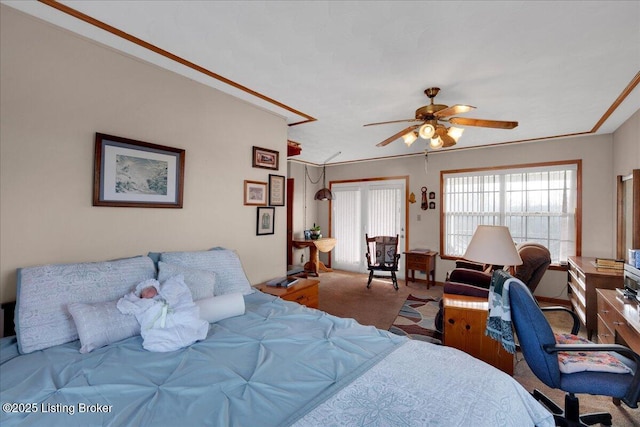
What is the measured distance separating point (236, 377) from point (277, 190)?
231 centimetres

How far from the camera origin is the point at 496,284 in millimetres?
1883

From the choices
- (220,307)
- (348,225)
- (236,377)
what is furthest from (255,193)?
(348,225)

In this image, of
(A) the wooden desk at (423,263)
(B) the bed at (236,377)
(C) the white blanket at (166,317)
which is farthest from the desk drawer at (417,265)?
(C) the white blanket at (166,317)

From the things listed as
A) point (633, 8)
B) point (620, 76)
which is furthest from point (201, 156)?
point (620, 76)

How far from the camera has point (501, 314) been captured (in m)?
1.80

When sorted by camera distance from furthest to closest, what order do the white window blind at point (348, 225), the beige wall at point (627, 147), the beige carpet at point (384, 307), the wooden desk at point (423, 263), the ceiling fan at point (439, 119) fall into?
the white window blind at point (348, 225) → the wooden desk at point (423, 263) → the beige wall at point (627, 147) → the ceiling fan at point (439, 119) → the beige carpet at point (384, 307)

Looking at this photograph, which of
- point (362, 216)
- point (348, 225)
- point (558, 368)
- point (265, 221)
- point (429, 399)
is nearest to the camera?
point (429, 399)

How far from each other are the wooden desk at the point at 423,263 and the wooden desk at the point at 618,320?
272 cm

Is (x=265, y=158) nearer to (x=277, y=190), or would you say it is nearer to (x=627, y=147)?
(x=277, y=190)

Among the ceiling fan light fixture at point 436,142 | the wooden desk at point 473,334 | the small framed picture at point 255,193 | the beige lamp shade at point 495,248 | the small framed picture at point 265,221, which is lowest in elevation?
the wooden desk at point 473,334

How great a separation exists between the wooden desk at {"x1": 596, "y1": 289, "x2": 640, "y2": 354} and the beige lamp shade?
0.64 metres

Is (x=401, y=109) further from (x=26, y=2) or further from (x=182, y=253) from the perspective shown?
(x=26, y=2)

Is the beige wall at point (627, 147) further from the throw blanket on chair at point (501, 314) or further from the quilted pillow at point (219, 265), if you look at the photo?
the quilted pillow at point (219, 265)

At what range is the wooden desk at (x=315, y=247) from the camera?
19.9 feet
